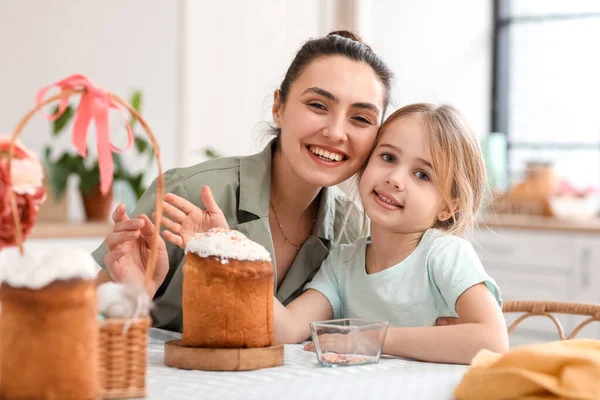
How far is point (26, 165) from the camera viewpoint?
2.98 ft

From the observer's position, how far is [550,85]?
15.7 ft

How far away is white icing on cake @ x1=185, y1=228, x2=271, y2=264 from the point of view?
1.17 m

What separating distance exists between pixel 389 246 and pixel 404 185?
0.45ft

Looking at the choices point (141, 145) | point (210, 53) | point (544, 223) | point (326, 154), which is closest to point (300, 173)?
point (326, 154)

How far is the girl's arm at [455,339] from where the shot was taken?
4.18 feet

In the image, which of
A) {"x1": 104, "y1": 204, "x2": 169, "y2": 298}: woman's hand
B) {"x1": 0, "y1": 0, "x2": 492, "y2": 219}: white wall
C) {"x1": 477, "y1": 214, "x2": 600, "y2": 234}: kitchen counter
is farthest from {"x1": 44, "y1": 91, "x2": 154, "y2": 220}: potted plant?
{"x1": 104, "y1": 204, "x2": 169, "y2": 298}: woman's hand

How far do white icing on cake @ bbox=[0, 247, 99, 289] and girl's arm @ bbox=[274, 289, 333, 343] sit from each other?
0.63 m

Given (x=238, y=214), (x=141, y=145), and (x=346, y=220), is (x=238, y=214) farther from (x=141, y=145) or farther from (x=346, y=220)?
(x=141, y=145)

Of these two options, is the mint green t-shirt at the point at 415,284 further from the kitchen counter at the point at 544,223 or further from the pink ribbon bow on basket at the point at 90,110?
the kitchen counter at the point at 544,223

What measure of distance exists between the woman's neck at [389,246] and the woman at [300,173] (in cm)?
18

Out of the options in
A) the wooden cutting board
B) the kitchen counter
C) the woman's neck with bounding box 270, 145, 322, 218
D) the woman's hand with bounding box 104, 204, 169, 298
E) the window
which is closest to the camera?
the wooden cutting board

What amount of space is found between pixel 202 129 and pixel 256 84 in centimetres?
46

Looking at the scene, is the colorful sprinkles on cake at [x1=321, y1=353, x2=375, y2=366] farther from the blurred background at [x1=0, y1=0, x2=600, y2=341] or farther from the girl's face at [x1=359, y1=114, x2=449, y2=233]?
the blurred background at [x1=0, y1=0, x2=600, y2=341]

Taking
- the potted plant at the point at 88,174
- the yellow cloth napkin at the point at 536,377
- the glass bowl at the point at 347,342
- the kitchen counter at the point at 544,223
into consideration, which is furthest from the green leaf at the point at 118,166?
the yellow cloth napkin at the point at 536,377
